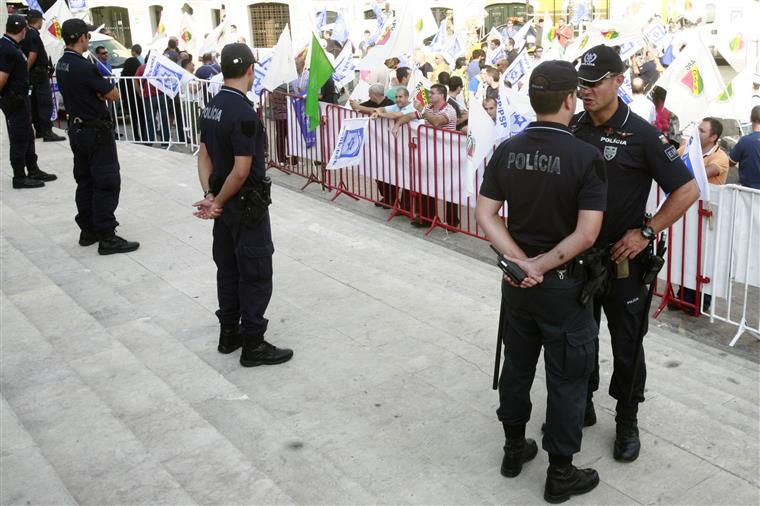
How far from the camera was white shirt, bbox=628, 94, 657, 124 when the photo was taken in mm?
11023

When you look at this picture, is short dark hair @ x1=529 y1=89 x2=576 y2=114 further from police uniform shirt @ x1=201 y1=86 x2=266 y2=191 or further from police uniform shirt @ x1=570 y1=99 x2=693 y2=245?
police uniform shirt @ x1=201 y1=86 x2=266 y2=191

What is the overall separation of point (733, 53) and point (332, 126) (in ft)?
23.8

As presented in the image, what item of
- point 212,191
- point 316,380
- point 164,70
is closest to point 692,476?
point 316,380

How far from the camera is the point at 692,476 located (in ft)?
12.9

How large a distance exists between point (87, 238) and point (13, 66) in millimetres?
2864

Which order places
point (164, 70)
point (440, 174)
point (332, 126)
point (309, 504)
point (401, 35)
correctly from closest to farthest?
point (309, 504), point (440, 174), point (401, 35), point (332, 126), point (164, 70)

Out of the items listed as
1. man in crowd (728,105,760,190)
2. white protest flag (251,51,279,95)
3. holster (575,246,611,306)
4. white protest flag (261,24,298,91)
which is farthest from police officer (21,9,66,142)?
holster (575,246,611,306)

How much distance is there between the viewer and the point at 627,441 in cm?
409

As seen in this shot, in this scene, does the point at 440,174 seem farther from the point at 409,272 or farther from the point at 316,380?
the point at 316,380

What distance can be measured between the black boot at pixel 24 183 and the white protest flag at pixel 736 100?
316 inches

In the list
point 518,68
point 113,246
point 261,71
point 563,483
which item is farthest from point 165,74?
point 563,483

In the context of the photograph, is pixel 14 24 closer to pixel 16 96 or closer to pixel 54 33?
pixel 16 96

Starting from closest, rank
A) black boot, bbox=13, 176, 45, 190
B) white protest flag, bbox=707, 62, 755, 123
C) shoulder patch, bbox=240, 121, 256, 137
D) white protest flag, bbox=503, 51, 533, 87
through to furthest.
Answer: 1. shoulder patch, bbox=240, 121, 256, 137
2. white protest flag, bbox=707, 62, 755, 123
3. black boot, bbox=13, 176, 45, 190
4. white protest flag, bbox=503, 51, 533, 87

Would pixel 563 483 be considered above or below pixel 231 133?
below
